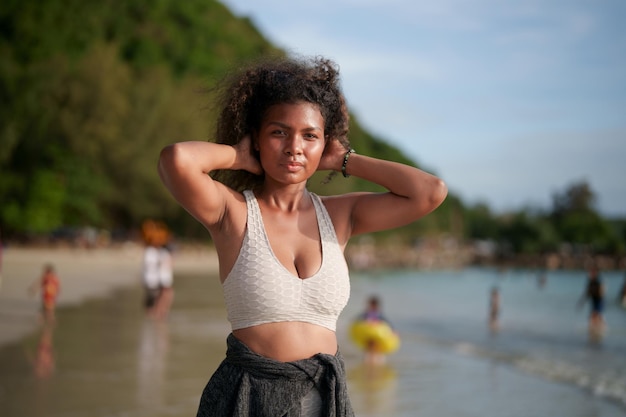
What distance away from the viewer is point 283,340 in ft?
8.17

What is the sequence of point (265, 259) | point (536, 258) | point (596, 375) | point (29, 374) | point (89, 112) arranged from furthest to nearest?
point (536, 258) → point (89, 112) → point (596, 375) → point (29, 374) → point (265, 259)

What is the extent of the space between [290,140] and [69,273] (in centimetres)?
3028

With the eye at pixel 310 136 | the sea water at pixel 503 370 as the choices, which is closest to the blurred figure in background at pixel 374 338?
the sea water at pixel 503 370

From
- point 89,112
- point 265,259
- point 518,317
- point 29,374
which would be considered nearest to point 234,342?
point 265,259

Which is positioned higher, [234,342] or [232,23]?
[232,23]

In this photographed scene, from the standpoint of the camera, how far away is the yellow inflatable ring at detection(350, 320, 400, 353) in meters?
12.3

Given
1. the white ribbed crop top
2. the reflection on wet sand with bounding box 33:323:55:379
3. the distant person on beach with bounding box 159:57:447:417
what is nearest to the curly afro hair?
the distant person on beach with bounding box 159:57:447:417

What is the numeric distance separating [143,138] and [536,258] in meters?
81.8

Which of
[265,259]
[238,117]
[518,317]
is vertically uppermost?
[238,117]

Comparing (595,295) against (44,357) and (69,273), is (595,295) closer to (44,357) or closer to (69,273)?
(44,357)

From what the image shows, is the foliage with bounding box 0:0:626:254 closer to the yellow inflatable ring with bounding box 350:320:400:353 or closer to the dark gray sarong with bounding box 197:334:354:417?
the yellow inflatable ring with bounding box 350:320:400:353

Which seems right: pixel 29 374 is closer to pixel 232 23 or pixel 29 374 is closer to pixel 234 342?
pixel 234 342

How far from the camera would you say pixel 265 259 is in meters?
2.50

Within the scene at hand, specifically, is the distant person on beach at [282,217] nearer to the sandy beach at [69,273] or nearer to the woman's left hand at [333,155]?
the woman's left hand at [333,155]
